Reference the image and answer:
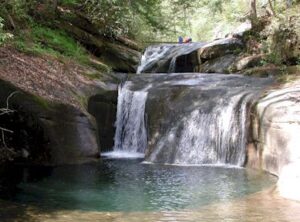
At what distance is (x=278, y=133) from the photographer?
1173 cm

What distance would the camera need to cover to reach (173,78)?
58.4 ft

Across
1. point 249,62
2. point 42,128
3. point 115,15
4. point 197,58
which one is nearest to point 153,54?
point 197,58

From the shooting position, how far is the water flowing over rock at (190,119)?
1398cm

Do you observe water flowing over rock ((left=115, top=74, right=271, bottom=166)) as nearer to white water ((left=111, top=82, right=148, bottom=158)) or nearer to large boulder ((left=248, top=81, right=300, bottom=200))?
white water ((left=111, top=82, right=148, bottom=158))

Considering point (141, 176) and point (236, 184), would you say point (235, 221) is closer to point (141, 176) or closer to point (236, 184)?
point (236, 184)

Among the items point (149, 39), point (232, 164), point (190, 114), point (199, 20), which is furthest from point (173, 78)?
point (199, 20)

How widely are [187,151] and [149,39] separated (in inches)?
575

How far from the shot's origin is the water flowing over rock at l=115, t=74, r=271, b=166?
45.9 ft

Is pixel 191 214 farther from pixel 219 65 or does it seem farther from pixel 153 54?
pixel 153 54

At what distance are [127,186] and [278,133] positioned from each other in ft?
13.3

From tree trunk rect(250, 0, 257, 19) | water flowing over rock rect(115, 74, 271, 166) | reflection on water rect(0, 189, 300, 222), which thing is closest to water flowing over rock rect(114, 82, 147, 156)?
water flowing over rock rect(115, 74, 271, 166)

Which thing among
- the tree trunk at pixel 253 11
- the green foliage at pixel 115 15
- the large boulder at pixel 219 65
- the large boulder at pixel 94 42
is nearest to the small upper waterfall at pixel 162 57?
the large boulder at pixel 219 65

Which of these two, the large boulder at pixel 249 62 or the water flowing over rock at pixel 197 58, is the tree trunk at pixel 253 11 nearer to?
the water flowing over rock at pixel 197 58

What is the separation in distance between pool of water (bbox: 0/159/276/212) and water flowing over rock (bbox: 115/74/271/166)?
1039 mm
